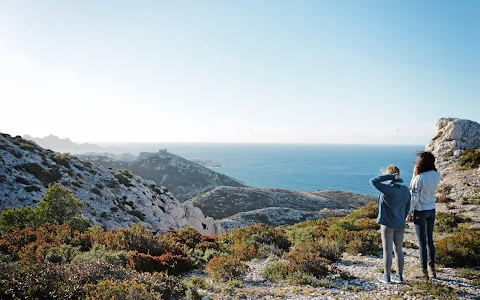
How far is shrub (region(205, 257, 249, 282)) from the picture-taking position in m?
7.97

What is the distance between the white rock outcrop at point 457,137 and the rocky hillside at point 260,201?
150 ft

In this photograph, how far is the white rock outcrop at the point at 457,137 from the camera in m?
26.2

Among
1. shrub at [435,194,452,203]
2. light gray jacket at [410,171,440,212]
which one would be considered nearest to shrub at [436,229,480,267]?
light gray jacket at [410,171,440,212]

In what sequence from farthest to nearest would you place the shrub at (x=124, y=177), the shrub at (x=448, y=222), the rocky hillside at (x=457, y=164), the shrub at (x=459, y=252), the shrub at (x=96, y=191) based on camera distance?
the shrub at (x=124, y=177)
the shrub at (x=96, y=191)
the rocky hillside at (x=457, y=164)
the shrub at (x=448, y=222)
the shrub at (x=459, y=252)

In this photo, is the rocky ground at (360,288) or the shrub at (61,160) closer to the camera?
the rocky ground at (360,288)

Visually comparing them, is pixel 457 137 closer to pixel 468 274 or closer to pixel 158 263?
pixel 468 274

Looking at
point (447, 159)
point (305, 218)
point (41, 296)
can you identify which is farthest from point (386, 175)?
point (305, 218)

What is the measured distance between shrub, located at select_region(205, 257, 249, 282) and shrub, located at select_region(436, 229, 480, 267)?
6.20 metres

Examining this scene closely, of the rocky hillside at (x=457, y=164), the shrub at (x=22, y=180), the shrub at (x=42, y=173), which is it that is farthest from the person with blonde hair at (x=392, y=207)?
the shrub at (x=42, y=173)

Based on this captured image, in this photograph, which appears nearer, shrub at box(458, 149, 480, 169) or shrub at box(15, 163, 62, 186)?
shrub at box(458, 149, 480, 169)

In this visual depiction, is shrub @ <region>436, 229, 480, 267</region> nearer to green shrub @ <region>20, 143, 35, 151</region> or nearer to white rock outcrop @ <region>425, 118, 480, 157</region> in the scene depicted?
white rock outcrop @ <region>425, 118, 480, 157</region>

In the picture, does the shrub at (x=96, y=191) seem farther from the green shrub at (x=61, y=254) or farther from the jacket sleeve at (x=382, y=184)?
the jacket sleeve at (x=382, y=184)

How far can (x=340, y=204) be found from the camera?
276ft

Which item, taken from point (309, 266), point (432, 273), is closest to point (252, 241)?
point (309, 266)
